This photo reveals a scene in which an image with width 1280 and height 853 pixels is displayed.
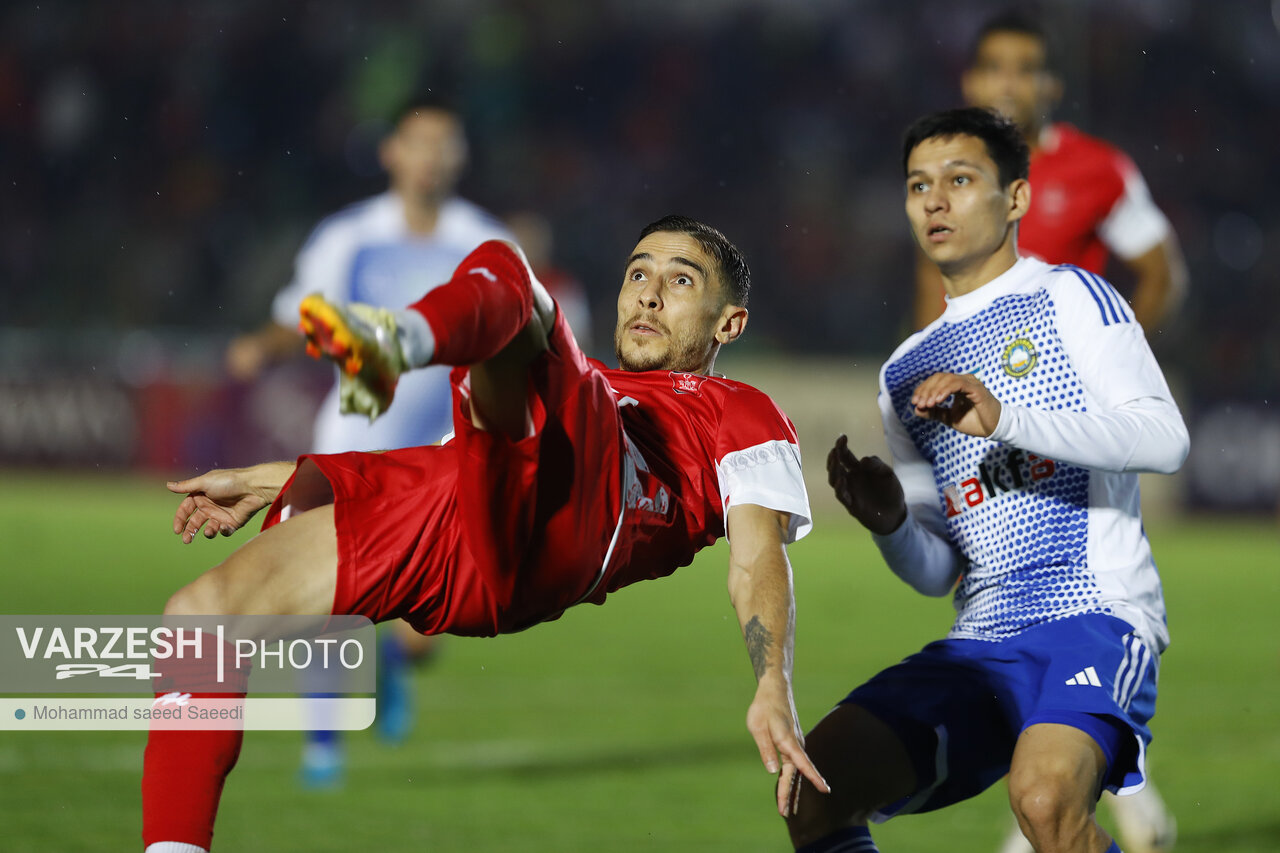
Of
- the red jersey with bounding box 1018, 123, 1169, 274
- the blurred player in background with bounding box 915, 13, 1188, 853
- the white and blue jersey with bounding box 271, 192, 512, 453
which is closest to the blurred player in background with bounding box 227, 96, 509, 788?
the white and blue jersey with bounding box 271, 192, 512, 453

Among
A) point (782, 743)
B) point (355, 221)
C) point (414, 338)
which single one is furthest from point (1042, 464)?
point (355, 221)

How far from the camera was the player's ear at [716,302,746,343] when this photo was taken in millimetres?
3770

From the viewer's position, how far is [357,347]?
238 cm

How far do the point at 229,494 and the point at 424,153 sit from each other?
3187mm

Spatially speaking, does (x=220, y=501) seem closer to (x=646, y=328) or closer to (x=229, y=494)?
(x=229, y=494)

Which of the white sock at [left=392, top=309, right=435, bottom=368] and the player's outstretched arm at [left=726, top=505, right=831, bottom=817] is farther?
the player's outstretched arm at [left=726, top=505, right=831, bottom=817]

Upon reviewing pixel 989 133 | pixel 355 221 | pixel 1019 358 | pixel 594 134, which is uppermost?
pixel 594 134

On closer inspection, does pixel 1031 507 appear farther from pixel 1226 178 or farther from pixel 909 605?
pixel 1226 178

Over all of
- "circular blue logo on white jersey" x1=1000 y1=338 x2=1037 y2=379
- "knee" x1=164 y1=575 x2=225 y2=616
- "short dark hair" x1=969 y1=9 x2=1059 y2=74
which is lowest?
"knee" x1=164 y1=575 x2=225 y2=616

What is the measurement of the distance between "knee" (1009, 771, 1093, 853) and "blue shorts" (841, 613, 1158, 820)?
17 cm

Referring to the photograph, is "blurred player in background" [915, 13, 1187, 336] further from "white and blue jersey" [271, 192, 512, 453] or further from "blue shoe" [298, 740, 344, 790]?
"blue shoe" [298, 740, 344, 790]

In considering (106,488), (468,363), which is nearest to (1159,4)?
(106,488)

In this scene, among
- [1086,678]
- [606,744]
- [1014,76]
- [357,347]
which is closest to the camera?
[357,347]

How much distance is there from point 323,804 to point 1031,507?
3.05 metres
